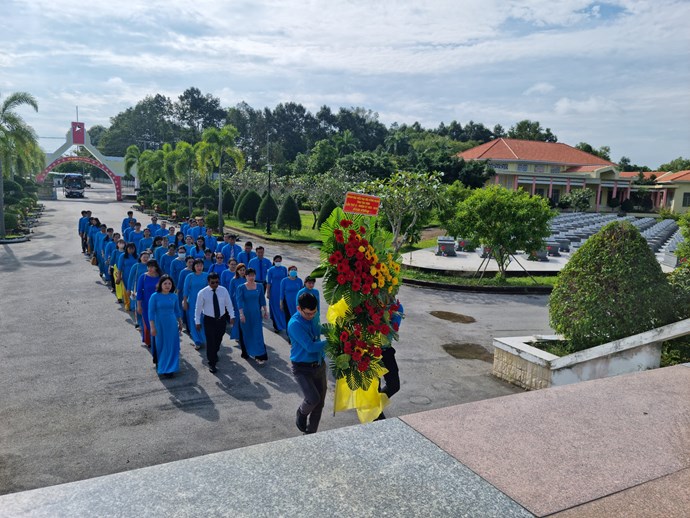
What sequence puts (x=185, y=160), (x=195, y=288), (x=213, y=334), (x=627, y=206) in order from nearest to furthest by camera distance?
(x=213, y=334) → (x=195, y=288) → (x=185, y=160) → (x=627, y=206)

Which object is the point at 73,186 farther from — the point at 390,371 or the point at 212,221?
the point at 390,371

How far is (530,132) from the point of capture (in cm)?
7050

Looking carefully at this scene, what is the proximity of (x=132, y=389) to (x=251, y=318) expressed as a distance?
201 cm

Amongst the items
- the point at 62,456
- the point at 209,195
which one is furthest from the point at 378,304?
the point at 209,195

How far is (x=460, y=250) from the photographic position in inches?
930

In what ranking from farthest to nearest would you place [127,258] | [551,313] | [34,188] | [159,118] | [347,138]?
[159,118]
[347,138]
[34,188]
[127,258]
[551,313]

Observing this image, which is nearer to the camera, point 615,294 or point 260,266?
point 615,294

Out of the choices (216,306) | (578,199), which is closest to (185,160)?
(216,306)

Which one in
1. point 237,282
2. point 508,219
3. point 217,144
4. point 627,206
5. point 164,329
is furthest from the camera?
point 627,206

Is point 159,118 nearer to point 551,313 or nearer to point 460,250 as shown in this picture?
point 460,250

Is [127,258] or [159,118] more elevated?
[159,118]

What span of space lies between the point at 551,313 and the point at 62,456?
20.4 ft

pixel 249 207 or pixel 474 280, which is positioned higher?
pixel 249 207

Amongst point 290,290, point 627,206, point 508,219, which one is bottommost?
point 290,290
